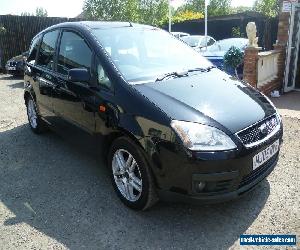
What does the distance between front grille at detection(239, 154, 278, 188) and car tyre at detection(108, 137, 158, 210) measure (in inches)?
32.3

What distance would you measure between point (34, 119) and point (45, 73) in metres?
1.36

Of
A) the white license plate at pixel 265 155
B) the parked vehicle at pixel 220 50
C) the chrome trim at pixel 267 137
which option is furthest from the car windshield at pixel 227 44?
the white license plate at pixel 265 155

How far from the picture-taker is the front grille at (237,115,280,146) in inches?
121

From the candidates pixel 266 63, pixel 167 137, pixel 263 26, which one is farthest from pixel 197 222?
pixel 263 26

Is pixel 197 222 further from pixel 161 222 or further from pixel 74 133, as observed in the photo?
pixel 74 133

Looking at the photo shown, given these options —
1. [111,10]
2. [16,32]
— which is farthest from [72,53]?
[111,10]

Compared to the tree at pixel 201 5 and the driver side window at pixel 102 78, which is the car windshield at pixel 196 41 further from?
the tree at pixel 201 5

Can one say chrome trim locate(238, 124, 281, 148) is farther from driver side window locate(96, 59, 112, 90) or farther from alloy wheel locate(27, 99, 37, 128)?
alloy wheel locate(27, 99, 37, 128)

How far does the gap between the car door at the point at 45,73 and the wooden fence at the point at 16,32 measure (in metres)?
12.1

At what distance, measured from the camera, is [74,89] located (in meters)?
4.15

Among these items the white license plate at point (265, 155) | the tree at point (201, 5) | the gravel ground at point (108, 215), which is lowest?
the gravel ground at point (108, 215)

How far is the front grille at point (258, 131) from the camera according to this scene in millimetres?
3082

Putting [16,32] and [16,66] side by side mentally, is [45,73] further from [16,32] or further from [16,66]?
[16,32]

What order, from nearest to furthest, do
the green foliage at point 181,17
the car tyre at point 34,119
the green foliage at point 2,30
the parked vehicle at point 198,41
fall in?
the car tyre at point 34,119, the parked vehicle at point 198,41, the green foliage at point 2,30, the green foliage at point 181,17
